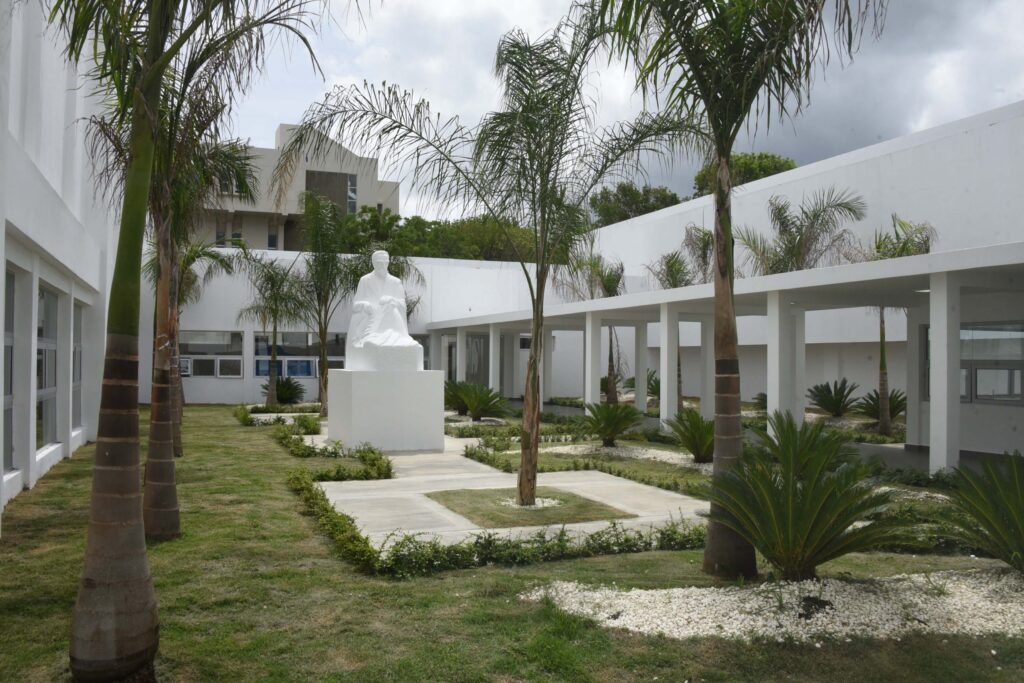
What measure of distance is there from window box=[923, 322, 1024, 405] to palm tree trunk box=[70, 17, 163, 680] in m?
13.0

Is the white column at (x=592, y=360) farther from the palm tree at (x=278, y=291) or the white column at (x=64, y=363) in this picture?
the white column at (x=64, y=363)

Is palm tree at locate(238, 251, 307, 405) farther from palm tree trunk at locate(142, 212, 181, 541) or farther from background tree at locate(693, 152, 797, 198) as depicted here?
background tree at locate(693, 152, 797, 198)

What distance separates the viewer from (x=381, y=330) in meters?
15.3

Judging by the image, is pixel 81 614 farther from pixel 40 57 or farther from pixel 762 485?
pixel 40 57

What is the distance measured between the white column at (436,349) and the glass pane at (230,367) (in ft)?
22.5

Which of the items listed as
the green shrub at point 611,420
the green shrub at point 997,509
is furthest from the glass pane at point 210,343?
the green shrub at point 997,509

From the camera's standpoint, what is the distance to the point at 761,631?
4.91m

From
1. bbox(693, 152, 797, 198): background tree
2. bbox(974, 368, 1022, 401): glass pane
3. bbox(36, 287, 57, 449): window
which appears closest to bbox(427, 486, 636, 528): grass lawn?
bbox(36, 287, 57, 449): window

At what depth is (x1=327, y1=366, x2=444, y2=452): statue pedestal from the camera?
47.8 feet

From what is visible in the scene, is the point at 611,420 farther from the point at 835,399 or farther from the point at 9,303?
the point at 835,399

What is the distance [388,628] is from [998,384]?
13.1m

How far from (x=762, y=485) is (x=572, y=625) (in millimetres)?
1575

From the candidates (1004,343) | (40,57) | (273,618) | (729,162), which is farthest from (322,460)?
(1004,343)

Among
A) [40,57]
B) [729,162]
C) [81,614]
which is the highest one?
[40,57]
